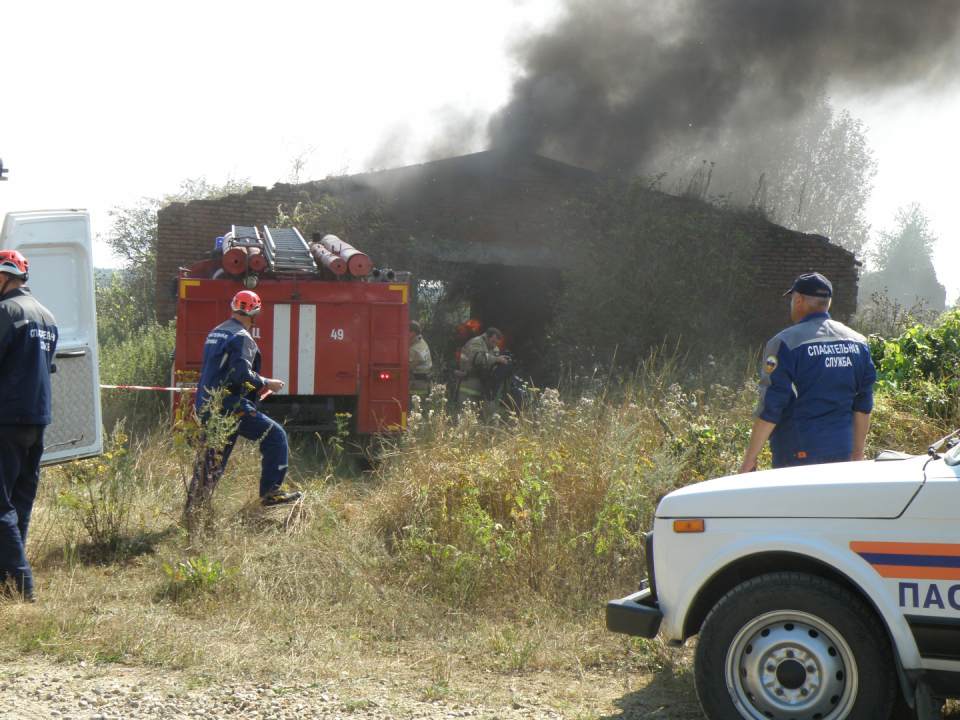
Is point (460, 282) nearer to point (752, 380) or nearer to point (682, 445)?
point (752, 380)

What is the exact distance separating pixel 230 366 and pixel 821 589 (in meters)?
4.14

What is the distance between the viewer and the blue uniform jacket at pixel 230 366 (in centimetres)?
547

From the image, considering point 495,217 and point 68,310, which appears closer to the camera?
point 68,310

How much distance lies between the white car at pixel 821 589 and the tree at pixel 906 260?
7362 centimetres

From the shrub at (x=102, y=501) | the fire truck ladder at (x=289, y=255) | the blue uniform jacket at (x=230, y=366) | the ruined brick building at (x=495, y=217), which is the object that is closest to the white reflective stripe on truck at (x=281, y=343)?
the fire truck ladder at (x=289, y=255)

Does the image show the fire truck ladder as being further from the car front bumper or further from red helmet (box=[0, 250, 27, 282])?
the car front bumper

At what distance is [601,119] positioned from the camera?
1789 centimetres

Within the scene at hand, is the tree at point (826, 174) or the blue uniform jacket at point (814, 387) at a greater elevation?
the tree at point (826, 174)

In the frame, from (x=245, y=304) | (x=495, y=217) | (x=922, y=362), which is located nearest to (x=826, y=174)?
(x=495, y=217)

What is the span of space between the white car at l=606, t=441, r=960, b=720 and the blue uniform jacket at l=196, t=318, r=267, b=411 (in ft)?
11.3

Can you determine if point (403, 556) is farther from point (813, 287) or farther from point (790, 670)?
point (813, 287)

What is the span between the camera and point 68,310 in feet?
17.1


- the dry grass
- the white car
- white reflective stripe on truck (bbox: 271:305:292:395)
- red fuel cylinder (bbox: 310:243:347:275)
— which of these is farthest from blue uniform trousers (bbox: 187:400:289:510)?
the white car

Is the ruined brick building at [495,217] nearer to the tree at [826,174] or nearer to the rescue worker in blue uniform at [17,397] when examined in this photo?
the rescue worker in blue uniform at [17,397]
